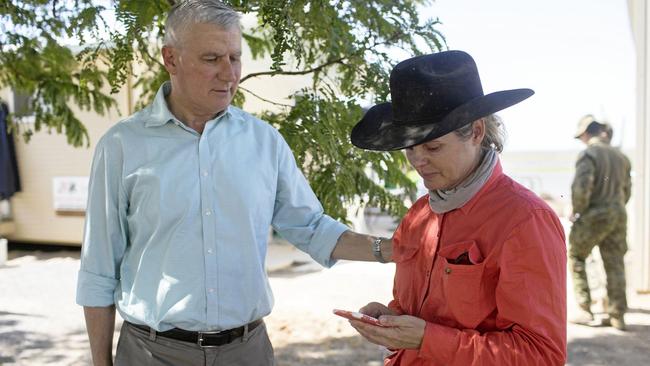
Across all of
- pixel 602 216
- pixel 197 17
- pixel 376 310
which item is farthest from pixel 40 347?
pixel 602 216

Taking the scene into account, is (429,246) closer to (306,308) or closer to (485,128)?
(485,128)

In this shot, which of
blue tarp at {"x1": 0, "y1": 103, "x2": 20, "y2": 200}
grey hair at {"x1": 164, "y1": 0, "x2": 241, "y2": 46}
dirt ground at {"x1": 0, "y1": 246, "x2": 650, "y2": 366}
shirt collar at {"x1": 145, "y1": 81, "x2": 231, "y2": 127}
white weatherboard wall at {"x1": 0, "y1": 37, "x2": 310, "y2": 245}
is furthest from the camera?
white weatherboard wall at {"x1": 0, "y1": 37, "x2": 310, "y2": 245}

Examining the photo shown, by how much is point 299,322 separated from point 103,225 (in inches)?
198

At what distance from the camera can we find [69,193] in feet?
39.8

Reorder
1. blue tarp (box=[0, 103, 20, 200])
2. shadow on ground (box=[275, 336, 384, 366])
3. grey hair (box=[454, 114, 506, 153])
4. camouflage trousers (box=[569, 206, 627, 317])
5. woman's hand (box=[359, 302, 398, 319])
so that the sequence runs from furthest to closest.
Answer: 1. blue tarp (box=[0, 103, 20, 200])
2. camouflage trousers (box=[569, 206, 627, 317])
3. shadow on ground (box=[275, 336, 384, 366])
4. woman's hand (box=[359, 302, 398, 319])
5. grey hair (box=[454, 114, 506, 153])

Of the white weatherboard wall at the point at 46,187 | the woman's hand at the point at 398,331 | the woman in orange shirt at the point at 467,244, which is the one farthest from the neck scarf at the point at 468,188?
the white weatherboard wall at the point at 46,187

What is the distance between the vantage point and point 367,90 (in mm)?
3314

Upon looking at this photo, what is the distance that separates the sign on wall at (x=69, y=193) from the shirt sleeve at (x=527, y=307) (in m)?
11.2

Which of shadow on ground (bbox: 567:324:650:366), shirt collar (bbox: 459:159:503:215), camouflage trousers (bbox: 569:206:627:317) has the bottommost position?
shadow on ground (bbox: 567:324:650:366)

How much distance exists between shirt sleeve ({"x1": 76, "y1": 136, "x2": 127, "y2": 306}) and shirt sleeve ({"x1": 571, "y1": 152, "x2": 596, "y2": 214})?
572cm

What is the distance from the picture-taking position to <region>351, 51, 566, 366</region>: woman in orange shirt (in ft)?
5.70

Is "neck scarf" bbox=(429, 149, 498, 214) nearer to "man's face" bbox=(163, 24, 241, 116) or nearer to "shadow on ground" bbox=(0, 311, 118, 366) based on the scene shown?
"man's face" bbox=(163, 24, 241, 116)

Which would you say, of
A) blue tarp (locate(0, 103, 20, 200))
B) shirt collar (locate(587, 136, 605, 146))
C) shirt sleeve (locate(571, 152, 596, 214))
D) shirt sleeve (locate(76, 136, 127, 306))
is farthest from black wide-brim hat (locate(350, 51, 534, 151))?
blue tarp (locate(0, 103, 20, 200))

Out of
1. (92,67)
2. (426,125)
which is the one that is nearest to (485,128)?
(426,125)
